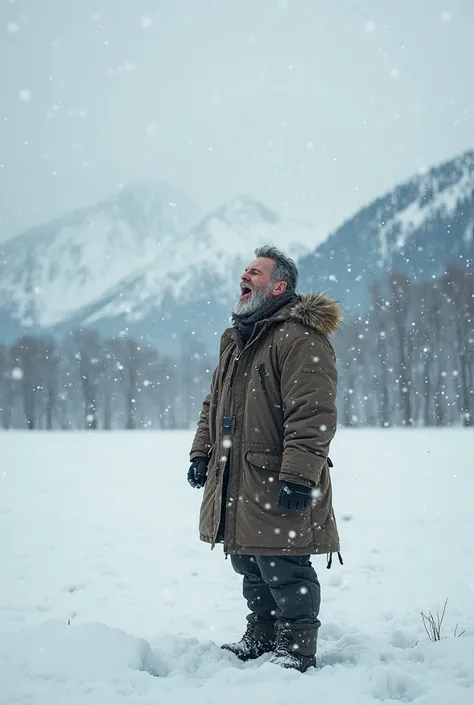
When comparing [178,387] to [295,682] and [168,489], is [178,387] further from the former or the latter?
[295,682]

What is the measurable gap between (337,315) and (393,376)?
153ft

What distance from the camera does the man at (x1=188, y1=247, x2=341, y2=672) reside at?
3369 mm

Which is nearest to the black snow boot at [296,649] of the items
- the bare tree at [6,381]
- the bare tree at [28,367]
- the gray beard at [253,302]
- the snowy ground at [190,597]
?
the snowy ground at [190,597]

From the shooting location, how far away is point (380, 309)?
155ft

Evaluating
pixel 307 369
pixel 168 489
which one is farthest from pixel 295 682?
pixel 168 489

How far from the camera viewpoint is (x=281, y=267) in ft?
13.3

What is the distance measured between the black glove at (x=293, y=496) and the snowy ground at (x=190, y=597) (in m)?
0.86

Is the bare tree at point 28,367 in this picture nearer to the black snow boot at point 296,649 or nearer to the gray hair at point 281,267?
the gray hair at point 281,267

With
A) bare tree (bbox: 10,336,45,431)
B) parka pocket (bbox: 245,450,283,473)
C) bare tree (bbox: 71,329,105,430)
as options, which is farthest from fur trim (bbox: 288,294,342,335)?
bare tree (bbox: 10,336,45,431)

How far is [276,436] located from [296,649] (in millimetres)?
1194

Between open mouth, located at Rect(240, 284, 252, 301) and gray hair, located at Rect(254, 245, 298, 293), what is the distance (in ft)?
0.57

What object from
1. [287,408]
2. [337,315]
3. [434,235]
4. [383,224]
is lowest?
[287,408]

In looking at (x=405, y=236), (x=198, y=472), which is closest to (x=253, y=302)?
(x=198, y=472)

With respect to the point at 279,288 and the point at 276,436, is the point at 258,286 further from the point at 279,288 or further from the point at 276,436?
the point at 276,436
